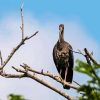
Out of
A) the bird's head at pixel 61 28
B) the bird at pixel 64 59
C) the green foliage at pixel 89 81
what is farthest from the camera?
the bird's head at pixel 61 28

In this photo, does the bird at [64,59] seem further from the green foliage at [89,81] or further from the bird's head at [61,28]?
the green foliage at [89,81]

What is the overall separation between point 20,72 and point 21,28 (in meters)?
0.84

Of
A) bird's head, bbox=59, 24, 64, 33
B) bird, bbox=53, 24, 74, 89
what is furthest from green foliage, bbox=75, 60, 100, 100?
bird's head, bbox=59, 24, 64, 33

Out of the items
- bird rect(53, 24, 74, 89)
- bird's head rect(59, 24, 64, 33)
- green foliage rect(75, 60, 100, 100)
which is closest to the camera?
green foliage rect(75, 60, 100, 100)

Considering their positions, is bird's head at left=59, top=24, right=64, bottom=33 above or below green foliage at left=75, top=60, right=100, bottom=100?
above

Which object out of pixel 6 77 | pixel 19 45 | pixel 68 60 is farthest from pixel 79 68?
pixel 68 60

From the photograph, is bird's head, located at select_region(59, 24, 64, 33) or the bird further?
bird's head, located at select_region(59, 24, 64, 33)

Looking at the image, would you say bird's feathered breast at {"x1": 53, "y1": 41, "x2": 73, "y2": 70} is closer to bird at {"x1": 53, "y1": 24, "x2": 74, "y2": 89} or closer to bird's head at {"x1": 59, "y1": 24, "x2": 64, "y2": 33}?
bird at {"x1": 53, "y1": 24, "x2": 74, "y2": 89}

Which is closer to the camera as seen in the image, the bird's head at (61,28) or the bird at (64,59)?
the bird at (64,59)

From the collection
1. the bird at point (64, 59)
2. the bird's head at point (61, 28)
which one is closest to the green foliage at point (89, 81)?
the bird at point (64, 59)

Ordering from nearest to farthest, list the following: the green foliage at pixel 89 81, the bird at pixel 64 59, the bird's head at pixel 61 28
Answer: the green foliage at pixel 89 81, the bird at pixel 64 59, the bird's head at pixel 61 28

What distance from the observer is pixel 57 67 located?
1644 centimetres

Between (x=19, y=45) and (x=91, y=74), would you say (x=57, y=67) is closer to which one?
(x=19, y=45)

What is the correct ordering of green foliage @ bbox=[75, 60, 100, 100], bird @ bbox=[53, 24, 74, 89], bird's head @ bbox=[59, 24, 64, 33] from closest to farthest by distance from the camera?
green foliage @ bbox=[75, 60, 100, 100], bird @ bbox=[53, 24, 74, 89], bird's head @ bbox=[59, 24, 64, 33]
